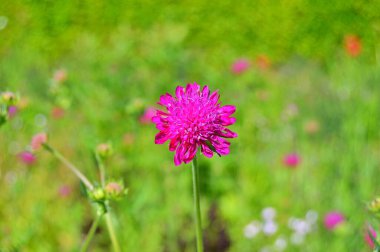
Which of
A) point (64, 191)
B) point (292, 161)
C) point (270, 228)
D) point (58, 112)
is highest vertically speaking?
point (58, 112)

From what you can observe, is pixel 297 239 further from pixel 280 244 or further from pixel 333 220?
pixel 333 220

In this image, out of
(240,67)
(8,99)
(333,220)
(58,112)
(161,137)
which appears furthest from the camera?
(240,67)

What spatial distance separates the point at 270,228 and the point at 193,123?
1641 mm

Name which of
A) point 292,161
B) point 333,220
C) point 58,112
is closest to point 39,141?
point 333,220

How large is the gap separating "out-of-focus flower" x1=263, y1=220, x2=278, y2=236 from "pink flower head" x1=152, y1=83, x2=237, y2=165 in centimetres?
157

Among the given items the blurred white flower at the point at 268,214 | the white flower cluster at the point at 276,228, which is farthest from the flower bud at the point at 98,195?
the blurred white flower at the point at 268,214

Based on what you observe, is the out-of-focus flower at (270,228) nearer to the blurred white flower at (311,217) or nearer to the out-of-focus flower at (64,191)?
the blurred white flower at (311,217)

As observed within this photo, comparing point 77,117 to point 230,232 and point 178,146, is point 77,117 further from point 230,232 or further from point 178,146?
point 178,146

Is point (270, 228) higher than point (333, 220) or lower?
higher

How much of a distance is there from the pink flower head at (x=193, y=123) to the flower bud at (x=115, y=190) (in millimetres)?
226

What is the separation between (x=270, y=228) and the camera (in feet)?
8.20

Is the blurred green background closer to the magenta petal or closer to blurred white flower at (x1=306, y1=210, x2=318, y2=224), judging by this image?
blurred white flower at (x1=306, y1=210, x2=318, y2=224)

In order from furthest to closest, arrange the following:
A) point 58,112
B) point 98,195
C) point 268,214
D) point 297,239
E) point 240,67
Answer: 1. point 240,67
2. point 58,112
3. point 268,214
4. point 297,239
5. point 98,195

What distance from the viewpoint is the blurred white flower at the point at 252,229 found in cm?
251
